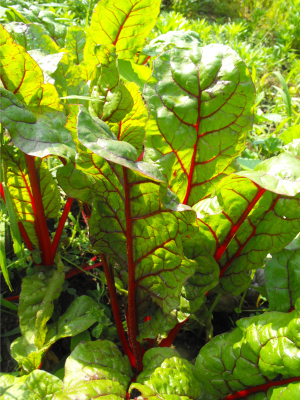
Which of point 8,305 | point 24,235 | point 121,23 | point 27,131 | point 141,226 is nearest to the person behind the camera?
point 27,131

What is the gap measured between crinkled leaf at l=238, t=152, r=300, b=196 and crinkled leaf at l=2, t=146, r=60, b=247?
939 millimetres

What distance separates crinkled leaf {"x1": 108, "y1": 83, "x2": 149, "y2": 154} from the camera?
3.70 feet

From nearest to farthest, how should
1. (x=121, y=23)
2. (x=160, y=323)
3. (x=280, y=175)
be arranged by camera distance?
(x=280, y=175) < (x=160, y=323) < (x=121, y=23)

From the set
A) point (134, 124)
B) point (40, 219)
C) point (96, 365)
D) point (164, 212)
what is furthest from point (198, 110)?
point (96, 365)

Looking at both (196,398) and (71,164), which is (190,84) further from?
(196,398)

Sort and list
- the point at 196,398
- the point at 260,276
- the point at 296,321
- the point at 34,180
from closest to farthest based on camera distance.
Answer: the point at 296,321 → the point at 196,398 → the point at 34,180 → the point at 260,276

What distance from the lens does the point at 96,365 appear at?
111 cm

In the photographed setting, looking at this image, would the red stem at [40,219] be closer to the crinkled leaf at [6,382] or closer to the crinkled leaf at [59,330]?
the crinkled leaf at [59,330]

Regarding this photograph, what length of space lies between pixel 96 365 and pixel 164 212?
58 centimetres

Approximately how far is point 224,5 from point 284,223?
5.57m

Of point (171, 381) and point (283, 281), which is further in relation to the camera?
point (283, 281)

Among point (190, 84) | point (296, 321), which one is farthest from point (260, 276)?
point (190, 84)

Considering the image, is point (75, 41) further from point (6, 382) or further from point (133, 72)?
point (6, 382)

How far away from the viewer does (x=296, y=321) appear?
Answer: 0.92m
